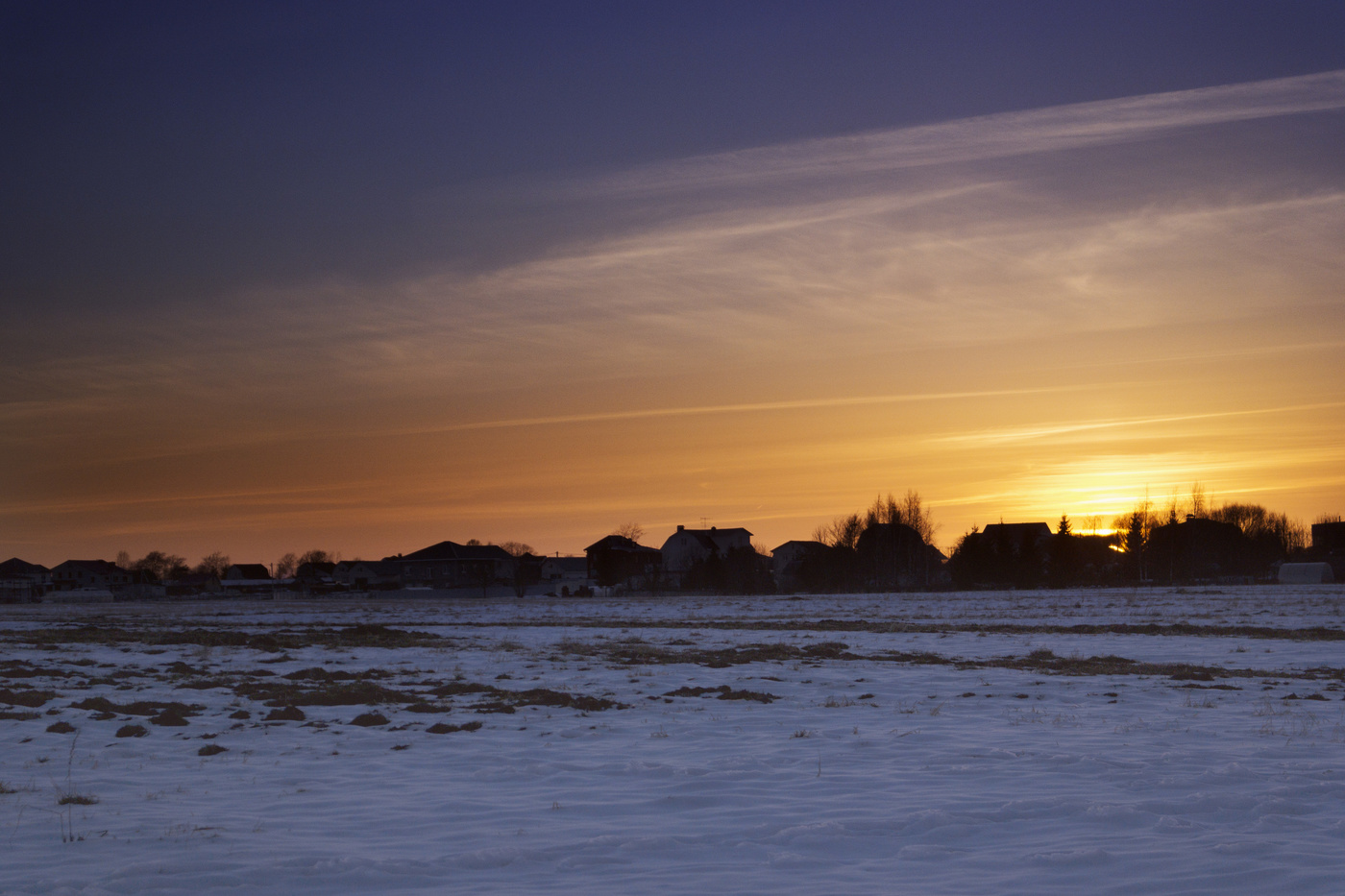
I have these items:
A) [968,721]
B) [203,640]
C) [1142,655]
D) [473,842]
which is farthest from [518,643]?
[473,842]

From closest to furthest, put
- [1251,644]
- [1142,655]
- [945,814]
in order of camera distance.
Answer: [945,814]
[1142,655]
[1251,644]

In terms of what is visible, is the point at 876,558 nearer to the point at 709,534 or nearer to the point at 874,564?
the point at 874,564

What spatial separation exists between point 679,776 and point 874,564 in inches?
4326

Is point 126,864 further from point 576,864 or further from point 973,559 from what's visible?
point 973,559

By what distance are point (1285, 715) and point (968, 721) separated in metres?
4.79

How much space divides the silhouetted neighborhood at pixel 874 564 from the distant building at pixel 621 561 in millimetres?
312

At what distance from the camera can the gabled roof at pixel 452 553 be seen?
159200mm

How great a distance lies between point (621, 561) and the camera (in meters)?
144

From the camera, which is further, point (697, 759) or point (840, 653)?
point (840, 653)

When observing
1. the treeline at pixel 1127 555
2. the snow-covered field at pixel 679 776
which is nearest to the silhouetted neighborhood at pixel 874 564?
the treeline at pixel 1127 555

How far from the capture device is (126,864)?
802 cm

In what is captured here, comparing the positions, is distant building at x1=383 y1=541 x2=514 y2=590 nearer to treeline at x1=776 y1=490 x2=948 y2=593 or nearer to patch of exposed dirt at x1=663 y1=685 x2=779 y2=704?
treeline at x1=776 y1=490 x2=948 y2=593

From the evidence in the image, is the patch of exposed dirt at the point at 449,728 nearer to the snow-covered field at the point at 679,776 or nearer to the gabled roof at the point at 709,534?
the snow-covered field at the point at 679,776

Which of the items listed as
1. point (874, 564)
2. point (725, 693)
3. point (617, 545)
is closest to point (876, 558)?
point (874, 564)
